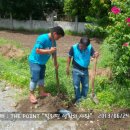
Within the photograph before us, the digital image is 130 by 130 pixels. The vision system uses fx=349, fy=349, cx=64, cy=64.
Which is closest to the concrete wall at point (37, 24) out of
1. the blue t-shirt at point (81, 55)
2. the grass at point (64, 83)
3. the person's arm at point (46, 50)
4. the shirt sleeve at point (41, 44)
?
the grass at point (64, 83)

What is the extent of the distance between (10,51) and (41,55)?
5.16 meters

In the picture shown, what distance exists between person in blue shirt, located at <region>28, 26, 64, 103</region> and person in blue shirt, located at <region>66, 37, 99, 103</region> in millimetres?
384

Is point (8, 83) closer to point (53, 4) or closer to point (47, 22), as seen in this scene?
point (47, 22)

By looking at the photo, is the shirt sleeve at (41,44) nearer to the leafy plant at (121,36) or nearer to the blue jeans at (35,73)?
the blue jeans at (35,73)

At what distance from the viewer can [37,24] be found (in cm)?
2589

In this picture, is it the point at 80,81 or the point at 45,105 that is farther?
the point at 80,81

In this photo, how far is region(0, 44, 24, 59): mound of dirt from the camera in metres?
11.2

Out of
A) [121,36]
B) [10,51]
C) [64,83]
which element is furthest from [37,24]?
[121,36]

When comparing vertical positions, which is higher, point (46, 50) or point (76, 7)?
point (76, 7)

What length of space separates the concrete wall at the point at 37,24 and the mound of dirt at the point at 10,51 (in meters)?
10.9

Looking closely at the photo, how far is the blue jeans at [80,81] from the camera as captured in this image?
6.93 m

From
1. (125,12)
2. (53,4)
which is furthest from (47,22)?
(125,12)

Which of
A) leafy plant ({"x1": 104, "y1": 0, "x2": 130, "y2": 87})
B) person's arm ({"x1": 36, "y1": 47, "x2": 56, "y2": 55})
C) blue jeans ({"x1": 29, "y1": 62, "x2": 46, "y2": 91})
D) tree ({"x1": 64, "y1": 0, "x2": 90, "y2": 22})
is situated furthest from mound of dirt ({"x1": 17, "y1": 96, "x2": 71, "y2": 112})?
tree ({"x1": 64, "y1": 0, "x2": 90, "y2": 22})

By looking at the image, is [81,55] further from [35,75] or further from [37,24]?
[37,24]
